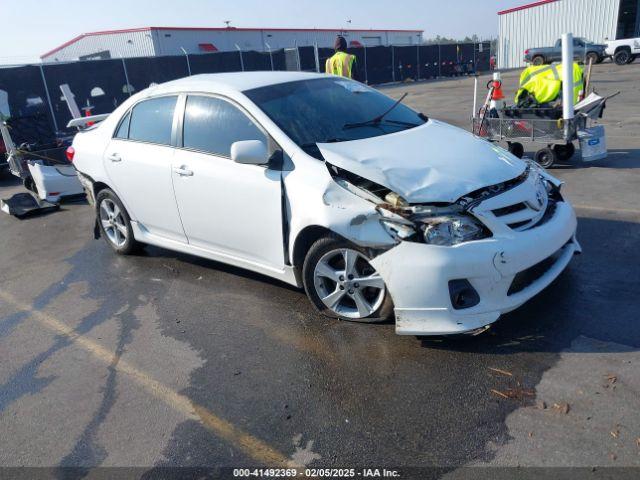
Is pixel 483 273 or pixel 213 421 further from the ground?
pixel 483 273

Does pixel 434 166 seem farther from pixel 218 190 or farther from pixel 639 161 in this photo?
pixel 639 161

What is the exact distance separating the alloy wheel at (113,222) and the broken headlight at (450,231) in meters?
3.60

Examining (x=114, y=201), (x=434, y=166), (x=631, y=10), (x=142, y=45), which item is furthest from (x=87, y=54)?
(x=434, y=166)

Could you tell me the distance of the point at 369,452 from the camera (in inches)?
101

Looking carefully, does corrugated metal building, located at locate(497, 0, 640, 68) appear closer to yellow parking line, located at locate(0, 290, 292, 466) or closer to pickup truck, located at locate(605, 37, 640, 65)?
pickup truck, located at locate(605, 37, 640, 65)

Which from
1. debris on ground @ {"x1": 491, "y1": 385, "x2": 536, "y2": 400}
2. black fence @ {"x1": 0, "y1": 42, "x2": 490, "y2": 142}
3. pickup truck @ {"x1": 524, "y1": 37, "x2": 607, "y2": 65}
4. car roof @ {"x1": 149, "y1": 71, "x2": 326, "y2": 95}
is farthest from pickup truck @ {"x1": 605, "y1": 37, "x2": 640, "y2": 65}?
debris on ground @ {"x1": 491, "y1": 385, "x2": 536, "y2": 400}

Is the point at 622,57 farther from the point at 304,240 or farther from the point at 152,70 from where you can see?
the point at 304,240

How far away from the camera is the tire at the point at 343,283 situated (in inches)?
137

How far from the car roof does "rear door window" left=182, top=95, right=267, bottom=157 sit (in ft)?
0.38

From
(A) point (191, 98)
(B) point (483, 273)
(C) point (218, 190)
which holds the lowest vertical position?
(B) point (483, 273)

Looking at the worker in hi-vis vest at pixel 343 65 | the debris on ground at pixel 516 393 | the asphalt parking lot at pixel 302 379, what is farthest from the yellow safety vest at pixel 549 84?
the debris on ground at pixel 516 393

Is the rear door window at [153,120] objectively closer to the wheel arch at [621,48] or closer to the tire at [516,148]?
the tire at [516,148]

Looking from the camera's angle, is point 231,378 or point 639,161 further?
point 639,161

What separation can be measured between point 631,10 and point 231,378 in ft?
138
